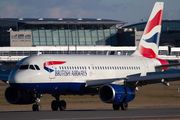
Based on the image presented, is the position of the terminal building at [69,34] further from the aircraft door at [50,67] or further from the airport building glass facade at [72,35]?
the aircraft door at [50,67]

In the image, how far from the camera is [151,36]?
134ft

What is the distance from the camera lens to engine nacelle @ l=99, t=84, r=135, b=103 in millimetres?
28750

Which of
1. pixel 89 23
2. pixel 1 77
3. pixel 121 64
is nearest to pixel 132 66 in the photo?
pixel 121 64

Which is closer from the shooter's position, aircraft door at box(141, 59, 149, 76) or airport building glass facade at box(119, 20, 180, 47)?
aircraft door at box(141, 59, 149, 76)

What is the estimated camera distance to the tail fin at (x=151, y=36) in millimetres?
40438

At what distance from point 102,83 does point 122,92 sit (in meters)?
2.03

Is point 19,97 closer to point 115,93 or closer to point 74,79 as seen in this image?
point 74,79

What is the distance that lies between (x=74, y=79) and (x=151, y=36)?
13.6 meters

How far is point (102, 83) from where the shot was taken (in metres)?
30.3

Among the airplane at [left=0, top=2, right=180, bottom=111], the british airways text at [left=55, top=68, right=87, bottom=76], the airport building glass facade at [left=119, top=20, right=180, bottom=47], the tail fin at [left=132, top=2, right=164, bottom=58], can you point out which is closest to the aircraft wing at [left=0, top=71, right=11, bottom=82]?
the airplane at [left=0, top=2, right=180, bottom=111]

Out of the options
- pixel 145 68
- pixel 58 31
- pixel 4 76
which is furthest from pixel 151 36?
pixel 58 31

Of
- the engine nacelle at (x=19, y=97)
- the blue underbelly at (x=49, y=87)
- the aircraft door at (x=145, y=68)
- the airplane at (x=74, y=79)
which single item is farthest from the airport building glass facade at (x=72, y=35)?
the blue underbelly at (x=49, y=87)

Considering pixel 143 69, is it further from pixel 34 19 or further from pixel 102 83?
pixel 34 19

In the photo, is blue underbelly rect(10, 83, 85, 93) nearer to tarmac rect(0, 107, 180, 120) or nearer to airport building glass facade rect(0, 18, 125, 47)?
tarmac rect(0, 107, 180, 120)
